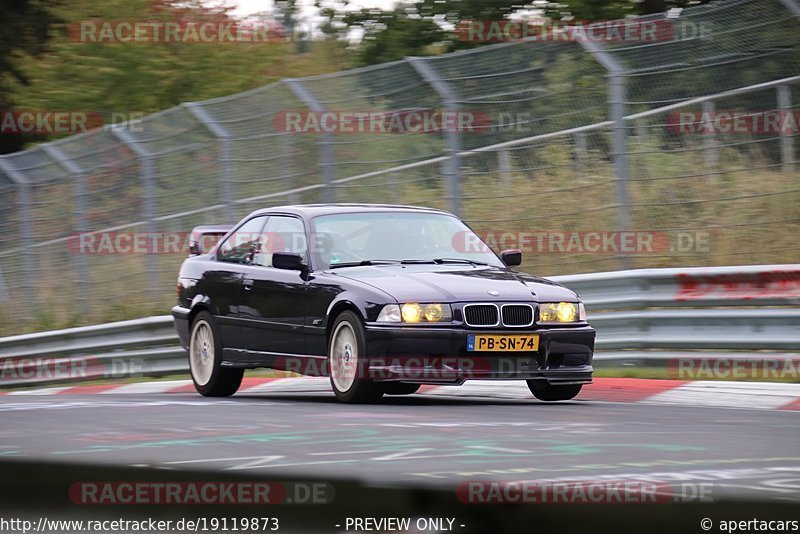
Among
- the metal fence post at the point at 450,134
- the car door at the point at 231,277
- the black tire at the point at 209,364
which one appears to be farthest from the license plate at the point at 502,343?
the metal fence post at the point at 450,134

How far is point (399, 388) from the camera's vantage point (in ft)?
30.8

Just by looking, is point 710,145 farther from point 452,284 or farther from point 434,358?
point 434,358

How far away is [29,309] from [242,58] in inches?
558

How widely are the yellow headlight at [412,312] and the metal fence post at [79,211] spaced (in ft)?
35.0

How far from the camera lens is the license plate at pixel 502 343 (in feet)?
28.2

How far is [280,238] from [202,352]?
1.27 m

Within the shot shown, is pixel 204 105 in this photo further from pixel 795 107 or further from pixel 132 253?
pixel 795 107

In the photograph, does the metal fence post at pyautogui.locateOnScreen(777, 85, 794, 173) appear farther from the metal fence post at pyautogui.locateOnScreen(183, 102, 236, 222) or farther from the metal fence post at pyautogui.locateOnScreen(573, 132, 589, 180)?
the metal fence post at pyautogui.locateOnScreen(183, 102, 236, 222)

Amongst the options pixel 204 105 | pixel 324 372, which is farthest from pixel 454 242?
pixel 204 105

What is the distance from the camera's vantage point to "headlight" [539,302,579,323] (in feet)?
29.2

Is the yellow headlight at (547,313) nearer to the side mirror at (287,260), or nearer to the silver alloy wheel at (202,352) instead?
the side mirror at (287,260)

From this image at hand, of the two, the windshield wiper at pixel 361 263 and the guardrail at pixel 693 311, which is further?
the guardrail at pixel 693 311

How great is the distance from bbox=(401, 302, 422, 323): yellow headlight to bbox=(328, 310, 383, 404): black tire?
0.29 meters

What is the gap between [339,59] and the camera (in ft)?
129
